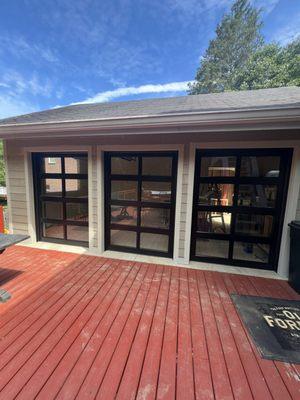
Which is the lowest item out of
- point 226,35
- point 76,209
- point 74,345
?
point 74,345

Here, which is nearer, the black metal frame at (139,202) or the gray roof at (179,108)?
the gray roof at (179,108)

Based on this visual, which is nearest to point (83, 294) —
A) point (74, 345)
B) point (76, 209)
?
point (74, 345)

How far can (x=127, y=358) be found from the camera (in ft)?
4.76

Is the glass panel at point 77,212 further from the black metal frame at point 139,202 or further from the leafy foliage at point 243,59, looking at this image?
the leafy foliage at point 243,59

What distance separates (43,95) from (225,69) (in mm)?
16689

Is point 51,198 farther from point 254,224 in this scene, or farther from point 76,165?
point 254,224

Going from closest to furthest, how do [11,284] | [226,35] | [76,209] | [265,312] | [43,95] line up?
[265,312]
[11,284]
[76,209]
[43,95]
[226,35]

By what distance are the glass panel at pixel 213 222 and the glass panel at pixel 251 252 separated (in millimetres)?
374

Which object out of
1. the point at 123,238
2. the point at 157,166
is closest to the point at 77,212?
the point at 123,238

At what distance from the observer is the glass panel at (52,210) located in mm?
3783

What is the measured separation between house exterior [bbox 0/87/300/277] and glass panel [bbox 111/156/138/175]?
0.02 m

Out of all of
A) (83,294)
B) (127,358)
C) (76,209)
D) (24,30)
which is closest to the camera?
(127,358)

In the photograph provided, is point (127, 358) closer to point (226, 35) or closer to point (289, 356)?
point (289, 356)

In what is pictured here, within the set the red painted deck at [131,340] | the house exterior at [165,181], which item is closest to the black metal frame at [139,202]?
the house exterior at [165,181]
